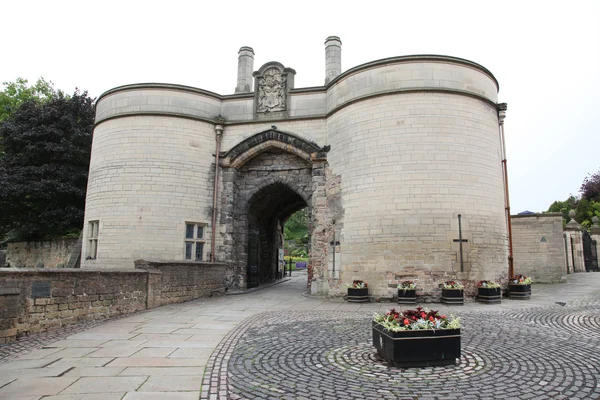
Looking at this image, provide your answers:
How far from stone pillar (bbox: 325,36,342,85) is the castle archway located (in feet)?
10.0

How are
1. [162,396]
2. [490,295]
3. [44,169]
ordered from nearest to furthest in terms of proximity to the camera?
[162,396]
[490,295]
[44,169]

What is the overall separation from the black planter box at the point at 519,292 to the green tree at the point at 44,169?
62.6ft

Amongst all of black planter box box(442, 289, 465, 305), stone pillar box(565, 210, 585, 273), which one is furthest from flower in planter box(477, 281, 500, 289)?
stone pillar box(565, 210, 585, 273)

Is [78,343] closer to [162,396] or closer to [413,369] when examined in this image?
[162,396]

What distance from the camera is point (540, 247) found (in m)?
17.8

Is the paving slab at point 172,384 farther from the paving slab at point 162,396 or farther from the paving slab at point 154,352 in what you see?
the paving slab at point 154,352

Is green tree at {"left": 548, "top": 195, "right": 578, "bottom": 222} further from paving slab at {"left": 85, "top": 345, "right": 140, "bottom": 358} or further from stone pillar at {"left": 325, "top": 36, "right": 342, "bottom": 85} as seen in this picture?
paving slab at {"left": 85, "top": 345, "right": 140, "bottom": 358}

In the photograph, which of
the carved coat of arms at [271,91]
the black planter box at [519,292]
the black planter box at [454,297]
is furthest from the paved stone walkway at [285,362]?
the carved coat of arms at [271,91]

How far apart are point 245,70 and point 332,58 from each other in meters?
3.55

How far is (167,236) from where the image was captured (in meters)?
13.6

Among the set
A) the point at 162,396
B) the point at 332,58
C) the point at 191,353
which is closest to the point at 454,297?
the point at 191,353

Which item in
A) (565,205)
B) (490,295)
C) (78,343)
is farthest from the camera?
(565,205)

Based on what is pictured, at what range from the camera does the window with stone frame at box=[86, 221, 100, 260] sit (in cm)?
1417

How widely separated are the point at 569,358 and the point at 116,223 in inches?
515
